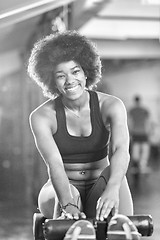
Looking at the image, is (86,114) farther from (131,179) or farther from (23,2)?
(131,179)

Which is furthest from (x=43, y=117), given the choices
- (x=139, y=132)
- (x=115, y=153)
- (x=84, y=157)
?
(x=139, y=132)

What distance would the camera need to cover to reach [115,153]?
110 inches

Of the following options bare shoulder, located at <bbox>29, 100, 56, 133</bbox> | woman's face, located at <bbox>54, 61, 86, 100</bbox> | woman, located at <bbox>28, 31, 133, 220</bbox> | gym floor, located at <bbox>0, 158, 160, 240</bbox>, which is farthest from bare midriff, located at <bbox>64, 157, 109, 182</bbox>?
gym floor, located at <bbox>0, 158, 160, 240</bbox>

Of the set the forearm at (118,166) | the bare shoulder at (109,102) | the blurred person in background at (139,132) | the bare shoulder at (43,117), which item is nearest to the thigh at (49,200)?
the forearm at (118,166)

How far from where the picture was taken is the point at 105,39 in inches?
308

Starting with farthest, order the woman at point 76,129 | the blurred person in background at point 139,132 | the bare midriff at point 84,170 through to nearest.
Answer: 1. the blurred person in background at point 139,132
2. the bare midriff at point 84,170
3. the woman at point 76,129

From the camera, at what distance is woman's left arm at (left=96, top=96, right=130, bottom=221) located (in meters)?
2.64

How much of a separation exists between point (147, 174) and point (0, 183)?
2680 mm

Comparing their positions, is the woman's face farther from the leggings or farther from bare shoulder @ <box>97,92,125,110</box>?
the leggings

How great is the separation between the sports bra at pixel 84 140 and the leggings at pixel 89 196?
0.41 feet

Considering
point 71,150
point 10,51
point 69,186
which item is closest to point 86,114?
point 71,150

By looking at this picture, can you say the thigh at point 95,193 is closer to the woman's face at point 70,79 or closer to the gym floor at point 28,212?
the woman's face at point 70,79

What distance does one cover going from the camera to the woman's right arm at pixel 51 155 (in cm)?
273

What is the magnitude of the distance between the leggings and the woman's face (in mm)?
440
